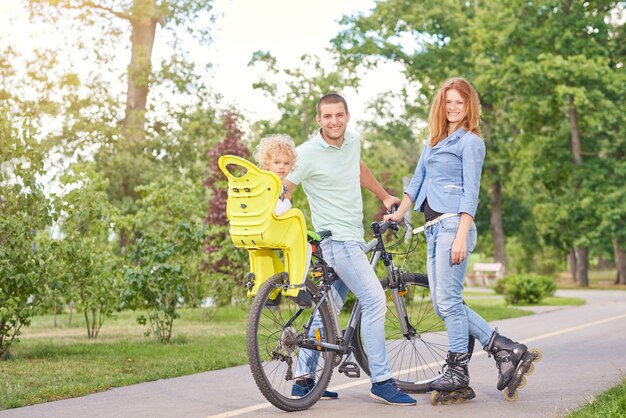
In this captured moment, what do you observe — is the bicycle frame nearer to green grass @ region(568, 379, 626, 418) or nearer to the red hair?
the red hair

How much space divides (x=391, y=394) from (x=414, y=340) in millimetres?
866

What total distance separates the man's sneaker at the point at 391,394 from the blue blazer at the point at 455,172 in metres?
1.28

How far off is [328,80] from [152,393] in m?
35.7

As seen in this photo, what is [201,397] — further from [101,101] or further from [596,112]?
[596,112]

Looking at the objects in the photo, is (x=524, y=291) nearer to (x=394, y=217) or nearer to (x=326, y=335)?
(x=394, y=217)

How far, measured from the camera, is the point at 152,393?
8.24 meters

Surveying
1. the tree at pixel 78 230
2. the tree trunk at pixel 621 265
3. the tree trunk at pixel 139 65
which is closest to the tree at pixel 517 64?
the tree trunk at pixel 621 265

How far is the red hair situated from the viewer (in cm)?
749

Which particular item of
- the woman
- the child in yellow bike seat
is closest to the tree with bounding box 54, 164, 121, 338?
the child in yellow bike seat

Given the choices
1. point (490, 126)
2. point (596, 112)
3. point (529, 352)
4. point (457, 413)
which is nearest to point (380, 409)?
point (457, 413)

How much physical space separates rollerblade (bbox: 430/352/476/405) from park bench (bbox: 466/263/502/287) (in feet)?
112

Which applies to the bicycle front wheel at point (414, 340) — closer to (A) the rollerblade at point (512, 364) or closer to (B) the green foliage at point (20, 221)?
(A) the rollerblade at point (512, 364)

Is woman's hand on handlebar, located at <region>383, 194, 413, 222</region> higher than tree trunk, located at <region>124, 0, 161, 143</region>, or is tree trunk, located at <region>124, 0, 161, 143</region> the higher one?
tree trunk, located at <region>124, 0, 161, 143</region>

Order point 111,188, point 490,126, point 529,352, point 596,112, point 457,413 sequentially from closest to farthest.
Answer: point 457,413 → point 529,352 → point 111,188 → point 596,112 → point 490,126
